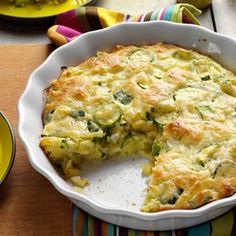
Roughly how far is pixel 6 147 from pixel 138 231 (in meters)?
0.68

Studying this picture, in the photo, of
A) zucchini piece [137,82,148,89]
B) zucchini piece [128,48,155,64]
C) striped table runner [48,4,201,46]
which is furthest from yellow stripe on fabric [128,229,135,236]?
striped table runner [48,4,201,46]

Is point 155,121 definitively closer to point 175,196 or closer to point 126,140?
point 126,140

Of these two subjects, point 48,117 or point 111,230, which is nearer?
point 111,230

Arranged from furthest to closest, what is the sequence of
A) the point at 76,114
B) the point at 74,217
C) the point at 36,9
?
the point at 36,9
the point at 76,114
the point at 74,217

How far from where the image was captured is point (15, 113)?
2666mm

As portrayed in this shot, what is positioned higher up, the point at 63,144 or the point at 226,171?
the point at 226,171

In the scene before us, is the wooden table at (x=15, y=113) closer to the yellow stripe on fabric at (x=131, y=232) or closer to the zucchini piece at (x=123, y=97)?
the yellow stripe on fabric at (x=131, y=232)

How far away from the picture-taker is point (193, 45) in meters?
2.70

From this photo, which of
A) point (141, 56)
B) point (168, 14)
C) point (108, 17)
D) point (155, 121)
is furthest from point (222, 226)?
point (108, 17)

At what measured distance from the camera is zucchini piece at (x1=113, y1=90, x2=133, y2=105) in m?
2.44

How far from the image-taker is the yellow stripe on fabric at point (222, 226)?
211cm

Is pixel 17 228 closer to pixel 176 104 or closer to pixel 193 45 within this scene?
pixel 176 104

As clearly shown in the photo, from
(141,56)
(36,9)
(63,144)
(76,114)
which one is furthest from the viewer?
(36,9)

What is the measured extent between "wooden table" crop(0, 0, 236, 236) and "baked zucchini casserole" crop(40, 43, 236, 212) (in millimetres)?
137
